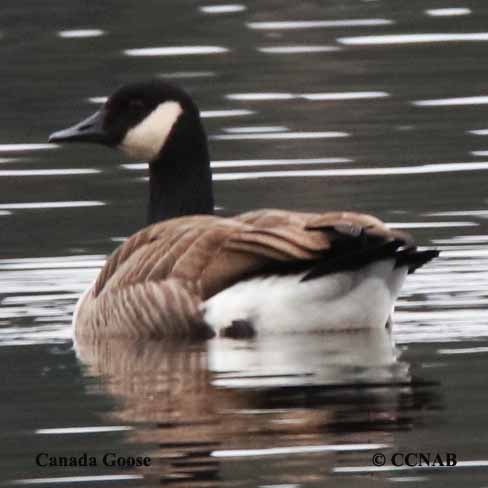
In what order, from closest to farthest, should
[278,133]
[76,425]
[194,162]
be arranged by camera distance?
[76,425] → [194,162] → [278,133]

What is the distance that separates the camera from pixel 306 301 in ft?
42.7

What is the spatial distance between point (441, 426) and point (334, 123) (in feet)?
34.4

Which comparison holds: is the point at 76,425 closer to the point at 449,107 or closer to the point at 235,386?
the point at 235,386

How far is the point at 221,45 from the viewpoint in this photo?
25.6 m

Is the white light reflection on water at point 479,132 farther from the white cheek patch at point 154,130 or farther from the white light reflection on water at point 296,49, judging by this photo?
the white cheek patch at point 154,130

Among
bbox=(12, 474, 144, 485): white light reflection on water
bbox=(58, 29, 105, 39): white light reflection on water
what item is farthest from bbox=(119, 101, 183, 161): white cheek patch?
bbox=(58, 29, 105, 39): white light reflection on water

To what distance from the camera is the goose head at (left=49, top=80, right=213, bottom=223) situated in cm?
1477

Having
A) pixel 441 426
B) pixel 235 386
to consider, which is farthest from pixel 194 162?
pixel 441 426

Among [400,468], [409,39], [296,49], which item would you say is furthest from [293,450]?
[409,39]

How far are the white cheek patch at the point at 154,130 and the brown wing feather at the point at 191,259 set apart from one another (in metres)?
1.08

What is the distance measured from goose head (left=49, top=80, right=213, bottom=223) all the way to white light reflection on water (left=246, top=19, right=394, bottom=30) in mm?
11552

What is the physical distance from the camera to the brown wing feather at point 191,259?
41.1 feet

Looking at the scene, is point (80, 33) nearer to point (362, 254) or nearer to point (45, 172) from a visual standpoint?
point (45, 172)

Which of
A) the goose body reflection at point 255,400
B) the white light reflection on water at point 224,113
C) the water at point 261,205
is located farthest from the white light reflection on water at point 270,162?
the goose body reflection at point 255,400
